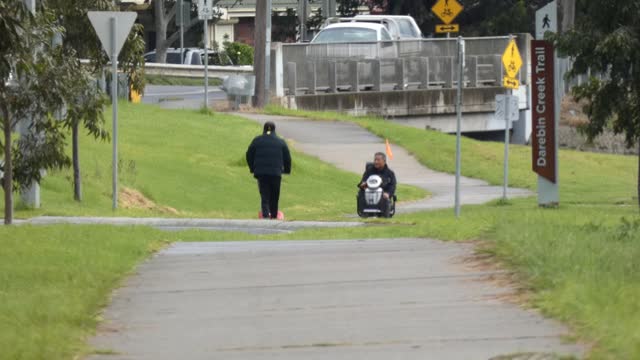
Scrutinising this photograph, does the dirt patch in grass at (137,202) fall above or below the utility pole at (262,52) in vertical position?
below

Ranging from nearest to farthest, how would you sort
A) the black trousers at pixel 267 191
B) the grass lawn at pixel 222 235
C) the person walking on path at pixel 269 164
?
the grass lawn at pixel 222 235 → the person walking on path at pixel 269 164 → the black trousers at pixel 267 191

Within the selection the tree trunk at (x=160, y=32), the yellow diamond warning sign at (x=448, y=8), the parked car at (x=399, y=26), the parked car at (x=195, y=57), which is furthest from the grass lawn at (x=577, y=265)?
the tree trunk at (x=160, y=32)

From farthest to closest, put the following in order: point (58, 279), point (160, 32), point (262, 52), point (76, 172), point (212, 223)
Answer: point (160, 32) < point (262, 52) < point (76, 172) < point (212, 223) < point (58, 279)

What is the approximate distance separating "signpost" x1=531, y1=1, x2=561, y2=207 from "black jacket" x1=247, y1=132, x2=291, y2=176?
5.26m

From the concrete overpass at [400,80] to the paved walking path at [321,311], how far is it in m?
30.4

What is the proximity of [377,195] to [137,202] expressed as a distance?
180 inches

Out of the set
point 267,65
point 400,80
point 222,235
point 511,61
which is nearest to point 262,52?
point 267,65

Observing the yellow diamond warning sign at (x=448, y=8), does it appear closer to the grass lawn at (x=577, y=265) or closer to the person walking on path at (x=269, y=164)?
the grass lawn at (x=577, y=265)

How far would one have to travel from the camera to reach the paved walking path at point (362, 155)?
32.3m

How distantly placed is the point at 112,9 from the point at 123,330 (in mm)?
15122

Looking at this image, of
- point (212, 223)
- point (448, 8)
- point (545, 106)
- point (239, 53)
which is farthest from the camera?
point (239, 53)

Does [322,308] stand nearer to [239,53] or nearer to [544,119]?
[544,119]

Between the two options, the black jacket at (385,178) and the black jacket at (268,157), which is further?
the black jacket at (385,178)

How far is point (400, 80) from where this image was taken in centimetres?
4444
